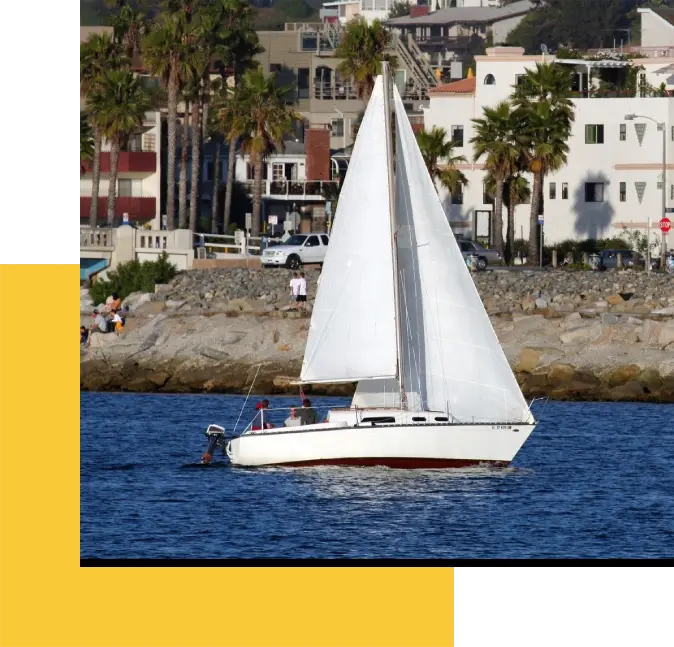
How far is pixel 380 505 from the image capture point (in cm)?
2478

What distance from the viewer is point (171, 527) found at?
23.4m

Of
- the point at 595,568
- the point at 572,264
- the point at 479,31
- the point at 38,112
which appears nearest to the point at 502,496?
the point at 595,568

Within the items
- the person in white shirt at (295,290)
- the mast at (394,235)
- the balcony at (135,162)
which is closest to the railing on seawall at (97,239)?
the person in white shirt at (295,290)

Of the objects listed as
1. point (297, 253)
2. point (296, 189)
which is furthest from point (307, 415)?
point (296, 189)

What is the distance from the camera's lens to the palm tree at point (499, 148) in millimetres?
68500

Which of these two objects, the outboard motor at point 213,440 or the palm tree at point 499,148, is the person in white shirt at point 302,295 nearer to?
the outboard motor at point 213,440

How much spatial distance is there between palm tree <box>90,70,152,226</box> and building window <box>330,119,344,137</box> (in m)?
19.0

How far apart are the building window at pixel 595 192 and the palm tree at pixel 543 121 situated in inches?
196

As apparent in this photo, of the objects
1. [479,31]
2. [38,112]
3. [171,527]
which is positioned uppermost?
[479,31]

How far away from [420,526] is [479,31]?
10913 cm

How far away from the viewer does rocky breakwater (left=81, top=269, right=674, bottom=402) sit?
41656 mm

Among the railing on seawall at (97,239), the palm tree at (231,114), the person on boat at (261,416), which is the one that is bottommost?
the person on boat at (261,416)

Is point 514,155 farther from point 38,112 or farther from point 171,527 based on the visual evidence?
point 38,112

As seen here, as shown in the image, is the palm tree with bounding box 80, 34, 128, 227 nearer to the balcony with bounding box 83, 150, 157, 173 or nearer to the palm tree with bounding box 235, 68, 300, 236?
the balcony with bounding box 83, 150, 157, 173
